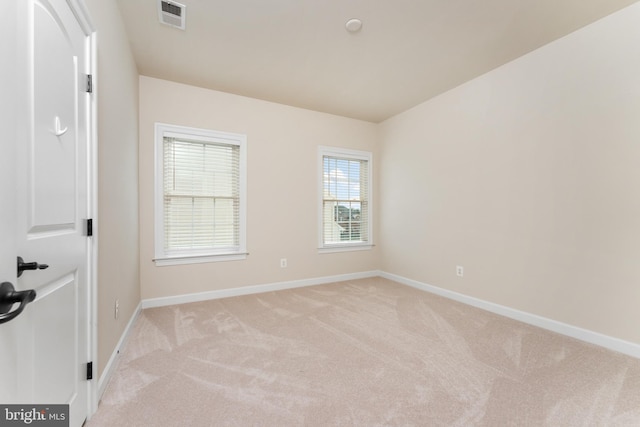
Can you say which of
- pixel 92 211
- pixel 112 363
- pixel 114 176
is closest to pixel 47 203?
pixel 92 211


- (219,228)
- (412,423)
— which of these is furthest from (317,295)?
(412,423)

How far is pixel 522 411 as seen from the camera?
156cm

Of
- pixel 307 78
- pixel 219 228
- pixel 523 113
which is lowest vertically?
pixel 219 228

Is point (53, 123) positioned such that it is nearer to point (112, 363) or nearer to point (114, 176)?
point (114, 176)

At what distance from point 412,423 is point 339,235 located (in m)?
3.26

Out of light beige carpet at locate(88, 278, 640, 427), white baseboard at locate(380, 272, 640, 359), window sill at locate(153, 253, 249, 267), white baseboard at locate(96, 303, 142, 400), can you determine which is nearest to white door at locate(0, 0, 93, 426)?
white baseboard at locate(96, 303, 142, 400)

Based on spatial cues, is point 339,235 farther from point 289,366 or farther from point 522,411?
point 522,411

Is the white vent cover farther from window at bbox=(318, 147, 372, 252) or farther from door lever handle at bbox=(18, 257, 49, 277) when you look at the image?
window at bbox=(318, 147, 372, 252)

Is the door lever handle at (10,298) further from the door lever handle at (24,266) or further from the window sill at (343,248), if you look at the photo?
the window sill at (343,248)

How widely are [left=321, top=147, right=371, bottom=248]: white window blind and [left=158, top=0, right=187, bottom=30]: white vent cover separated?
2.48m

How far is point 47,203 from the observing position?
1123mm

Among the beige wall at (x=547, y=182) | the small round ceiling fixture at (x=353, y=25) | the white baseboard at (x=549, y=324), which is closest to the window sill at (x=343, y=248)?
the beige wall at (x=547, y=182)

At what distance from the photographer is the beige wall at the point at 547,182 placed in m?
2.25

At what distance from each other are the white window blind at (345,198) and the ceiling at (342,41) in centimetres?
125
